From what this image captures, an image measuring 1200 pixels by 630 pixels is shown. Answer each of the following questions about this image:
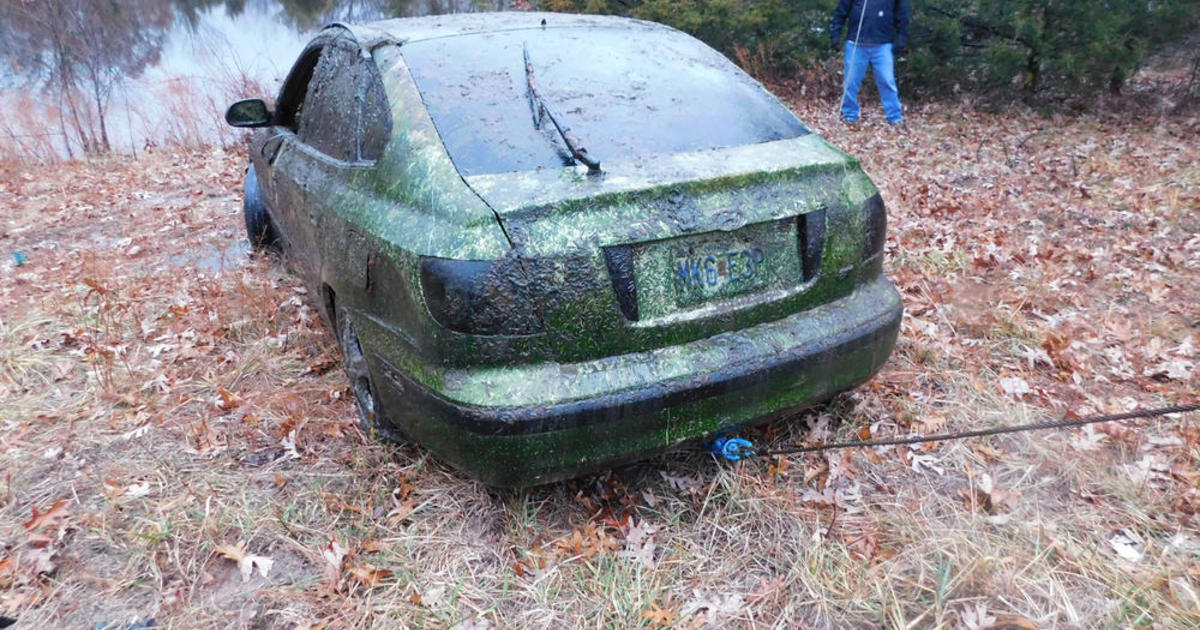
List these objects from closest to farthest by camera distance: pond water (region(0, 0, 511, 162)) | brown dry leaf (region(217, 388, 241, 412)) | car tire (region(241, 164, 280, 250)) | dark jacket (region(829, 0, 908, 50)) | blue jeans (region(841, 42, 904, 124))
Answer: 1. brown dry leaf (region(217, 388, 241, 412))
2. car tire (region(241, 164, 280, 250))
3. dark jacket (region(829, 0, 908, 50))
4. blue jeans (region(841, 42, 904, 124))
5. pond water (region(0, 0, 511, 162))

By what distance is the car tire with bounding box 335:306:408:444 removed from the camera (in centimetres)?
288

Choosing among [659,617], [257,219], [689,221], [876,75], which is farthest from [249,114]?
[876,75]

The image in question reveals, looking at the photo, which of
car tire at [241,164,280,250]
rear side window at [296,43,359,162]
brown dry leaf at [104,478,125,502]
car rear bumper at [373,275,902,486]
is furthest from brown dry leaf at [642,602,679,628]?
car tire at [241,164,280,250]

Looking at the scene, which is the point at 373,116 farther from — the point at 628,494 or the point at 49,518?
the point at 49,518

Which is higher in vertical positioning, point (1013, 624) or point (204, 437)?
point (204, 437)

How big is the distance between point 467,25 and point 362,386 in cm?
161

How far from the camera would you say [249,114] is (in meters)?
4.02

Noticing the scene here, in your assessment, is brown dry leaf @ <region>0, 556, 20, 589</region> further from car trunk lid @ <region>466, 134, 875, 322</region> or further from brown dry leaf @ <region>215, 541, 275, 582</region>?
car trunk lid @ <region>466, 134, 875, 322</region>

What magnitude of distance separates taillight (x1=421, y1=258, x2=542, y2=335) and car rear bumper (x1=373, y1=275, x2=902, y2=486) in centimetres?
14

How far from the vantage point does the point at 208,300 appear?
15.1 feet

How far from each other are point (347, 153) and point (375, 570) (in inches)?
63.4

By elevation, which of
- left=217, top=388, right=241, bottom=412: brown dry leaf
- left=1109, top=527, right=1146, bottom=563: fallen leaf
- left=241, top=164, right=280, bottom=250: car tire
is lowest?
left=1109, top=527, right=1146, bottom=563: fallen leaf

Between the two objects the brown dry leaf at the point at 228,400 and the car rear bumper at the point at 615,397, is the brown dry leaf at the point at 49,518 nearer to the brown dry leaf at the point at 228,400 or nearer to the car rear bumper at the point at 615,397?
the brown dry leaf at the point at 228,400

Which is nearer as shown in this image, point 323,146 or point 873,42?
point 323,146
